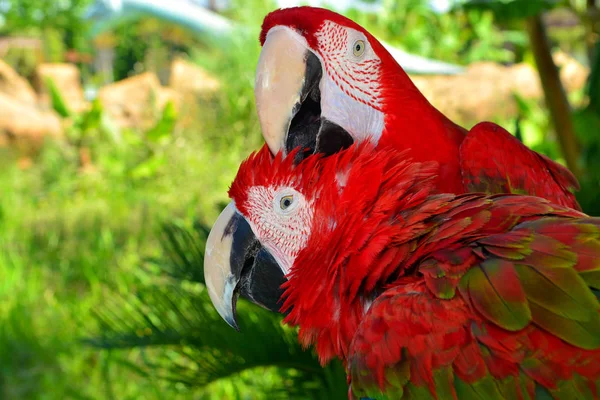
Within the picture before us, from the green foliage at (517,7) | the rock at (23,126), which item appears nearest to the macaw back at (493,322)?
the green foliage at (517,7)

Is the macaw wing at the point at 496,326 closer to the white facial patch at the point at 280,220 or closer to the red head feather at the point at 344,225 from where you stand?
the red head feather at the point at 344,225

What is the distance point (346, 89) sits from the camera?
108cm

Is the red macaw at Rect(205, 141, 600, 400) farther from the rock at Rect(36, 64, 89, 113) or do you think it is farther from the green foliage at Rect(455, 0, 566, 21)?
the rock at Rect(36, 64, 89, 113)

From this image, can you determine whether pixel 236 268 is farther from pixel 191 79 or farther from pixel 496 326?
pixel 191 79

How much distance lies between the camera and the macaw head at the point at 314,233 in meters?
0.82

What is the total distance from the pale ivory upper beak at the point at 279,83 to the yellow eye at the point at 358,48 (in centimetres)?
9

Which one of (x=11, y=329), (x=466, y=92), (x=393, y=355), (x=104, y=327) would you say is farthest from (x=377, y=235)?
(x=466, y=92)

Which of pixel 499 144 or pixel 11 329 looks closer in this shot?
pixel 499 144

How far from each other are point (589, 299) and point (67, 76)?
7899mm

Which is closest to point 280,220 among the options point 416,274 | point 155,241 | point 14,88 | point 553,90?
point 416,274

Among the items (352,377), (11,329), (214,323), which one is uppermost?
(352,377)

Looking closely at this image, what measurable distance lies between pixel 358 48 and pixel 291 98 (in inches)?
6.4

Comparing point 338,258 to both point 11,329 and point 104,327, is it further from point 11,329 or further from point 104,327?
point 11,329

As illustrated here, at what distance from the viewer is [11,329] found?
2293 mm
